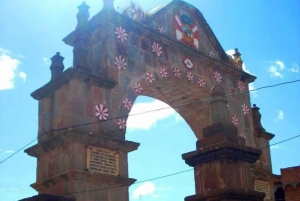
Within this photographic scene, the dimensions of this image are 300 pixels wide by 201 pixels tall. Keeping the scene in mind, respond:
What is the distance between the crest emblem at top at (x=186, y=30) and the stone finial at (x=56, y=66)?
4962 millimetres

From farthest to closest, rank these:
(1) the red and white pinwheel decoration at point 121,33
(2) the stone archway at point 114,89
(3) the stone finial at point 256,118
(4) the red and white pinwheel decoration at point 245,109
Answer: (3) the stone finial at point 256,118
(4) the red and white pinwheel decoration at point 245,109
(1) the red and white pinwheel decoration at point 121,33
(2) the stone archway at point 114,89

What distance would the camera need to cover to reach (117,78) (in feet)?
52.0

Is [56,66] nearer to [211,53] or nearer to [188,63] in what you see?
[188,63]

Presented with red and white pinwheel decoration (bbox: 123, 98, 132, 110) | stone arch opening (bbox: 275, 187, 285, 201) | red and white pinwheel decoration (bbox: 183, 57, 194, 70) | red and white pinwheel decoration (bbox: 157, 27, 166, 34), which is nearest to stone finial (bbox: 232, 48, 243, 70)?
red and white pinwheel decoration (bbox: 183, 57, 194, 70)

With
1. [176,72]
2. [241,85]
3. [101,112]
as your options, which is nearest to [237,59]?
[241,85]

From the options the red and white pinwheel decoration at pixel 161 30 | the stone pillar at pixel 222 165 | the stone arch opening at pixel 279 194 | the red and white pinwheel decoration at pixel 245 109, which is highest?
the red and white pinwheel decoration at pixel 161 30

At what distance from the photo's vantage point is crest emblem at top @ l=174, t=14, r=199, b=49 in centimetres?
1894

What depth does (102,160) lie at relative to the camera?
565 inches

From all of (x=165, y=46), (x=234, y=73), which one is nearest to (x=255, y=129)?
(x=234, y=73)

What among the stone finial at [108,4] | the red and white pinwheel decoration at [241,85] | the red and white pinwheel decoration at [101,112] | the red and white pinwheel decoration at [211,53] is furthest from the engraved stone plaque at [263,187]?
the stone finial at [108,4]

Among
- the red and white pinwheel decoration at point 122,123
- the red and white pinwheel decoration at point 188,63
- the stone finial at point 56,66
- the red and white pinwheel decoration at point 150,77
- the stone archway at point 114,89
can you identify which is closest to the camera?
the stone archway at point 114,89

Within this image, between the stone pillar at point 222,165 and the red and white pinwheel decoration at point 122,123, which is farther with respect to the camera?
the red and white pinwheel decoration at point 122,123

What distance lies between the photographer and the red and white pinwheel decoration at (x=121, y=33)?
53.9 feet

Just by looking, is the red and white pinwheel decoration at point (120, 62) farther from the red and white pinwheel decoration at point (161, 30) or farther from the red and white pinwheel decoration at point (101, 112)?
the red and white pinwheel decoration at point (161, 30)
